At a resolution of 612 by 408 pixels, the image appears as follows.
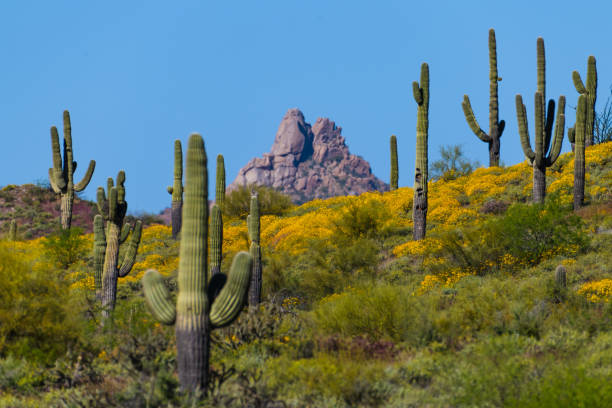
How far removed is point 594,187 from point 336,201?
14.3 meters

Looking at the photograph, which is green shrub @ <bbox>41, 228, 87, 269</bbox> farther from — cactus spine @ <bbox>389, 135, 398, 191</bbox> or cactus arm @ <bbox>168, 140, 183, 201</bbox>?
cactus spine @ <bbox>389, 135, 398, 191</bbox>

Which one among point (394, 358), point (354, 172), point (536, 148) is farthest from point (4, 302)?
point (354, 172)

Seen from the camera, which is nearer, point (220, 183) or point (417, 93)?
point (417, 93)

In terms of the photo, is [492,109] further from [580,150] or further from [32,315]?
[32,315]

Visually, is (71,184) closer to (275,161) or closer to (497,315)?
(497,315)

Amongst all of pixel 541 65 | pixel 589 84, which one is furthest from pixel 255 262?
pixel 589 84

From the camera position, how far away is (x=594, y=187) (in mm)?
25703

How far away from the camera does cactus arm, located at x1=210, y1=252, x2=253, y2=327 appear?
9626 mm

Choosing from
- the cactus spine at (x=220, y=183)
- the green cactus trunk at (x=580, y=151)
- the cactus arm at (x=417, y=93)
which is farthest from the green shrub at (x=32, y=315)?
the green cactus trunk at (x=580, y=151)

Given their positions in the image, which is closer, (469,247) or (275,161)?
(469,247)

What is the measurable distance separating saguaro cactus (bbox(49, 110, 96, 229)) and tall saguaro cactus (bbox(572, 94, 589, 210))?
2142cm

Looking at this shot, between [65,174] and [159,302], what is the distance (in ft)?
78.3

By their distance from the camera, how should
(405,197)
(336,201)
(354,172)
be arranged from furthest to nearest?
(354,172) → (336,201) → (405,197)

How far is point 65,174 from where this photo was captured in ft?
104
